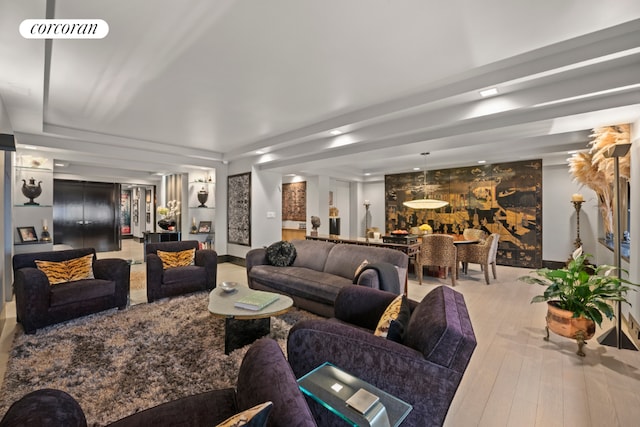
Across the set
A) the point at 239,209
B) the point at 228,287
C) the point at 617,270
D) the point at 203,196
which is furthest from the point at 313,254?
the point at 203,196

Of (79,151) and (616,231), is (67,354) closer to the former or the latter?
(79,151)

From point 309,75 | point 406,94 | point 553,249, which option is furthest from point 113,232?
point 553,249

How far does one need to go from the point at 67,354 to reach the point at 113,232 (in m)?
7.08

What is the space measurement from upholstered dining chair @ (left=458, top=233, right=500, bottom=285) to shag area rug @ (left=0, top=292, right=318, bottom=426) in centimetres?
353

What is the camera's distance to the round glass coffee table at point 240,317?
2469mm

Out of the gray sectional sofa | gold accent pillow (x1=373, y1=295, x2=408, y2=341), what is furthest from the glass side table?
the gray sectional sofa

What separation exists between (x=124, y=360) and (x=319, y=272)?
2.24m

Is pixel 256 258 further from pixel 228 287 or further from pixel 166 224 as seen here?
pixel 166 224

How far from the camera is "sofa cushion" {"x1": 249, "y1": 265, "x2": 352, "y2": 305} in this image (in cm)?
323

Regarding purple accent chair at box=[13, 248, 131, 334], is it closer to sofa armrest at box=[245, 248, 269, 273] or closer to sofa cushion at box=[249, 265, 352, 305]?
sofa armrest at box=[245, 248, 269, 273]

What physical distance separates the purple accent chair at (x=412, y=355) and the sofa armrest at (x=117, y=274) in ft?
9.93

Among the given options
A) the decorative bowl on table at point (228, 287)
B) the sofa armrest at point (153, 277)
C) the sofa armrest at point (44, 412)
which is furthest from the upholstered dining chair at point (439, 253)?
the sofa armrest at point (44, 412)

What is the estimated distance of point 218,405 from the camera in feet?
4.09

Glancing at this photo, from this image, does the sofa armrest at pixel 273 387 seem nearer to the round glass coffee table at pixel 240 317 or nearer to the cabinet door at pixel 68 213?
the round glass coffee table at pixel 240 317
